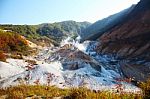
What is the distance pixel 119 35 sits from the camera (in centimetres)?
8675

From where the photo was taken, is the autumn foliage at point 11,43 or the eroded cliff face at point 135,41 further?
the autumn foliage at point 11,43

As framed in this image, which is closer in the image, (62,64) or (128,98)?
(128,98)

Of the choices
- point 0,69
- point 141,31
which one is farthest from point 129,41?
point 0,69

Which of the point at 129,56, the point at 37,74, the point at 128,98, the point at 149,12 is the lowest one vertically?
the point at 128,98

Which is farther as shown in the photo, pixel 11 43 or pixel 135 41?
pixel 11 43

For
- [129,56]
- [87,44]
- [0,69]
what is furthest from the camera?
[87,44]

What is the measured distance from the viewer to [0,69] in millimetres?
38312

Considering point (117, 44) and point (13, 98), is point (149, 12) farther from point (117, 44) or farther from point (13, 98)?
point (13, 98)

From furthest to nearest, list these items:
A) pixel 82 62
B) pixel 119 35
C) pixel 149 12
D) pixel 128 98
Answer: pixel 119 35 → pixel 149 12 → pixel 82 62 → pixel 128 98

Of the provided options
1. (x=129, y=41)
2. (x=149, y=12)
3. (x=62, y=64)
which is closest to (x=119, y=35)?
(x=149, y=12)

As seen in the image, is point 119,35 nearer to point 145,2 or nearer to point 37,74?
point 145,2

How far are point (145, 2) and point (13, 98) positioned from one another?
83700mm

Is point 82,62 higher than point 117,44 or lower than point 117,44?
lower

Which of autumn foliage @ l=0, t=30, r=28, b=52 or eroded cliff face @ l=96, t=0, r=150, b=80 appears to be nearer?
eroded cliff face @ l=96, t=0, r=150, b=80
